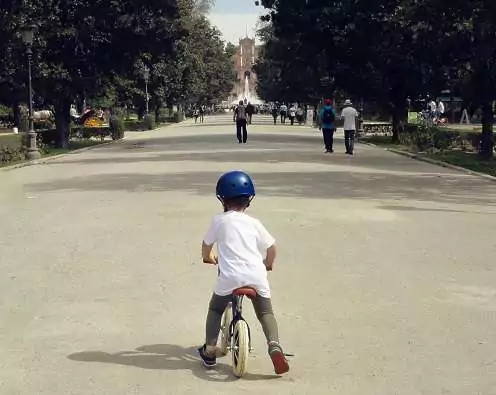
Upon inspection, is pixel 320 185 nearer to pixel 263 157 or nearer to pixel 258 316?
pixel 263 157

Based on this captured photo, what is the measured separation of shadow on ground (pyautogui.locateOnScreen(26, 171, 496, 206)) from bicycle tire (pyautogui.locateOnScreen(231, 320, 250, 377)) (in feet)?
32.8

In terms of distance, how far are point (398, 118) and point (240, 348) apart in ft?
113

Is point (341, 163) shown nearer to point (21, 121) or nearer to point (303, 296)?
point (303, 296)

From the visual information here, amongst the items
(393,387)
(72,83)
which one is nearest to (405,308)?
(393,387)

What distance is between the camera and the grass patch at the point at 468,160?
2170 centimetres

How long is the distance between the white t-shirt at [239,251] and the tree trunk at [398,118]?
33054mm

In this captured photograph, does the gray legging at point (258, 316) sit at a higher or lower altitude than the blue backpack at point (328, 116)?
lower

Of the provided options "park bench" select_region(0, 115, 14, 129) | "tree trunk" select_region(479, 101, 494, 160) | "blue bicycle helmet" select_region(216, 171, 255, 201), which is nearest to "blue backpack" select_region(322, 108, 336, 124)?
"tree trunk" select_region(479, 101, 494, 160)

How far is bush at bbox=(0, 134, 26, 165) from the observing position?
26203mm

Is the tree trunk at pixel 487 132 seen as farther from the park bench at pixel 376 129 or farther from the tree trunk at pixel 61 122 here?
the park bench at pixel 376 129

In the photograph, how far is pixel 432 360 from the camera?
552 centimetres

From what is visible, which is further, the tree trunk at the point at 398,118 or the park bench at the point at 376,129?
the park bench at the point at 376,129

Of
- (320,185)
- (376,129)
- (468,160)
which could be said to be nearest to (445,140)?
(468,160)

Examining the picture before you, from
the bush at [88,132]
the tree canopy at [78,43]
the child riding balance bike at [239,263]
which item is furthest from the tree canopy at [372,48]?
the child riding balance bike at [239,263]
